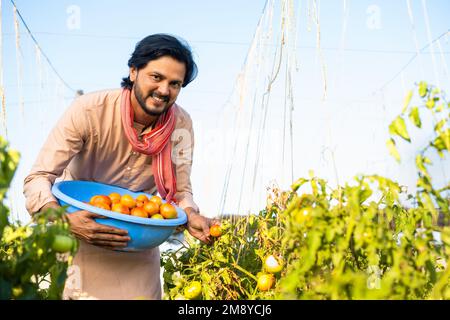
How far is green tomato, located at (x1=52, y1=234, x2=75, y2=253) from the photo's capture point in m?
0.63

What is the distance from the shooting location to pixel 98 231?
1.01 meters

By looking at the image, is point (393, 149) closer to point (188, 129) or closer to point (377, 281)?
point (377, 281)

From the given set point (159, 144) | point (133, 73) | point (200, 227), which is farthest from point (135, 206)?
point (133, 73)

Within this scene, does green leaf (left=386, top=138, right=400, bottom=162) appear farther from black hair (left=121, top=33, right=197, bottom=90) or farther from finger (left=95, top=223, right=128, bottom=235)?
black hair (left=121, top=33, right=197, bottom=90)

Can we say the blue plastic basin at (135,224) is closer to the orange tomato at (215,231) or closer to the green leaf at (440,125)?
the orange tomato at (215,231)

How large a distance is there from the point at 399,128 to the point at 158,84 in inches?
36.5

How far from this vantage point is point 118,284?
1460 millimetres

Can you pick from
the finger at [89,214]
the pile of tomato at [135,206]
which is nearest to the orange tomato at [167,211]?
the pile of tomato at [135,206]

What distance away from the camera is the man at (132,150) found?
1.36 m

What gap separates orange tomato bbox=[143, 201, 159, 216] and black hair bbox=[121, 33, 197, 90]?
1.63 feet

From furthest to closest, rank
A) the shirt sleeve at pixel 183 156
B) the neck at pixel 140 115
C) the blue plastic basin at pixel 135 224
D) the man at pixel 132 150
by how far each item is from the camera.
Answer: the shirt sleeve at pixel 183 156, the neck at pixel 140 115, the man at pixel 132 150, the blue plastic basin at pixel 135 224

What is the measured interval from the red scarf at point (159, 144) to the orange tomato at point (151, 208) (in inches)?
11.4
